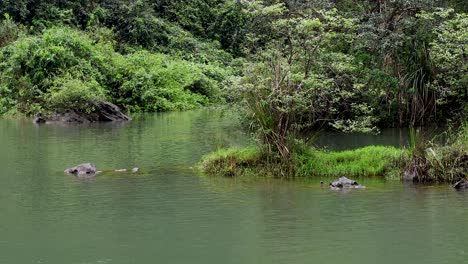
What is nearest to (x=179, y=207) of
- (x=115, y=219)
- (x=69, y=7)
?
(x=115, y=219)

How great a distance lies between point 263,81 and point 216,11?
4013 centimetres

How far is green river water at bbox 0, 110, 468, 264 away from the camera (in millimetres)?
9156

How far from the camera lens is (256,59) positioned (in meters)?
18.7

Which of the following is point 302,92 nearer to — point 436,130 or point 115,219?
point 115,219

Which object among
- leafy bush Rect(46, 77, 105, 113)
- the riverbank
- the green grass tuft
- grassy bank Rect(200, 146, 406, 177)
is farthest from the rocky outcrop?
the green grass tuft

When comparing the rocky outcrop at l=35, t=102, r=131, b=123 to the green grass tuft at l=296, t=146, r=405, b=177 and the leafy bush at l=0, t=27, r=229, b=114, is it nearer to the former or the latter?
the leafy bush at l=0, t=27, r=229, b=114

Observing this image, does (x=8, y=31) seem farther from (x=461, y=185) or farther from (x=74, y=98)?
(x=461, y=185)

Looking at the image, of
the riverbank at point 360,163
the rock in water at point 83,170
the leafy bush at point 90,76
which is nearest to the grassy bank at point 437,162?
the riverbank at point 360,163

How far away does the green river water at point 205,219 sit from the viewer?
360 inches

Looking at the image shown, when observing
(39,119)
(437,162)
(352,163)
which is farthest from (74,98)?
(437,162)

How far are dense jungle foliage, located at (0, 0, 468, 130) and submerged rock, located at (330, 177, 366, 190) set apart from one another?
5.72 ft

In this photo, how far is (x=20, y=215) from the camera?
38.4 ft

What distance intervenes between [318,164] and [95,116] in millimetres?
18988

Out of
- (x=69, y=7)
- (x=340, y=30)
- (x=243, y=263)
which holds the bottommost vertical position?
(x=243, y=263)
